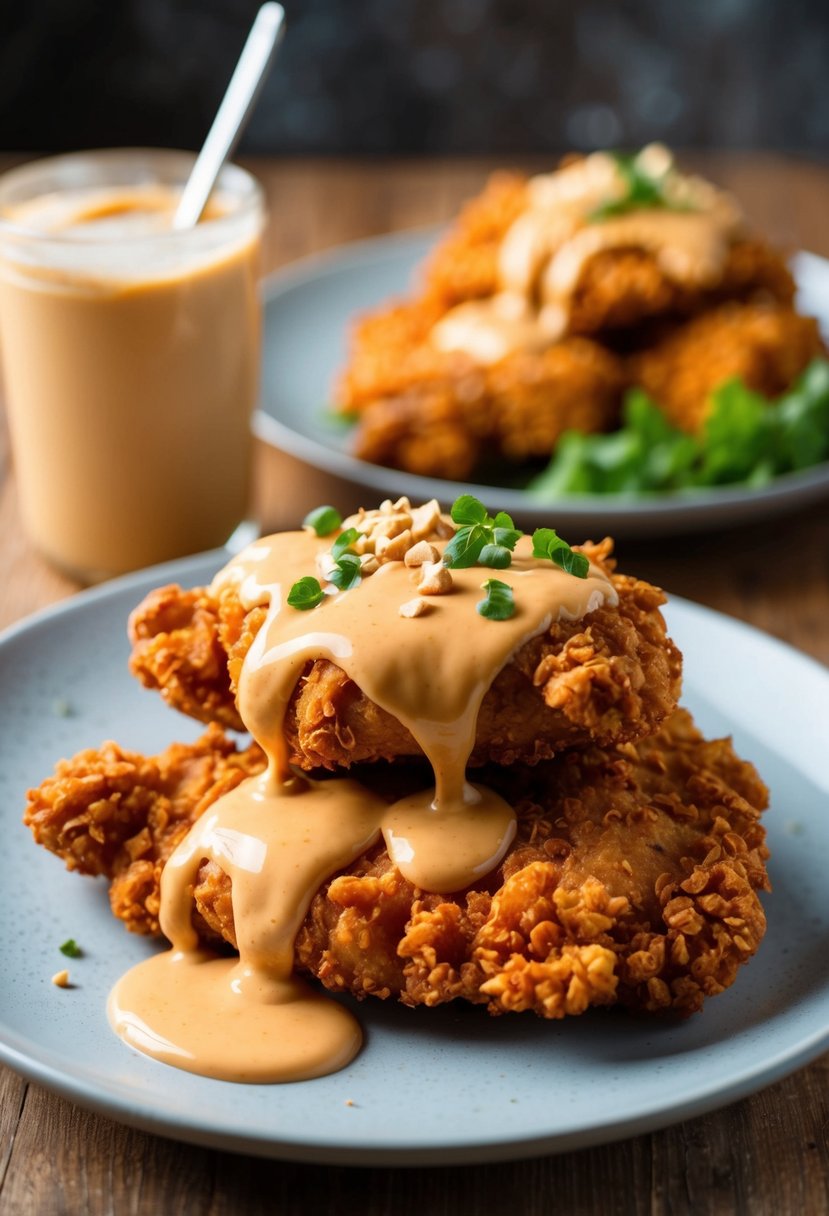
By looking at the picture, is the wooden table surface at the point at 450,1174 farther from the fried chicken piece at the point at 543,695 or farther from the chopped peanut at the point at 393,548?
the chopped peanut at the point at 393,548

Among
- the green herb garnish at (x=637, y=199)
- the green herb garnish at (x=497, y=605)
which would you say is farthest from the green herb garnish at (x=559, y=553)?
the green herb garnish at (x=637, y=199)

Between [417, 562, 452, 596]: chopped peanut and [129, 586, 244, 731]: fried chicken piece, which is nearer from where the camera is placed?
[417, 562, 452, 596]: chopped peanut

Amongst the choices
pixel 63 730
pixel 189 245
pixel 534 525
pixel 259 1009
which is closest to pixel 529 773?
pixel 259 1009

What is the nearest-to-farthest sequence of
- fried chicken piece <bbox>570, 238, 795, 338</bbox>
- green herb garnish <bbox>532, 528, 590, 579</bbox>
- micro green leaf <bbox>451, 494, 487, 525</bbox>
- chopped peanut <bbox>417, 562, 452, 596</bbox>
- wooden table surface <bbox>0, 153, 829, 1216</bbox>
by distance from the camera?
wooden table surface <bbox>0, 153, 829, 1216</bbox> < chopped peanut <bbox>417, 562, 452, 596</bbox> < green herb garnish <bbox>532, 528, 590, 579</bbox> < micro green leaf <bbox>451, 494, 487, 525</bbox> < fried chicken piece <bbox>570, 238, 795, 338</bbox>

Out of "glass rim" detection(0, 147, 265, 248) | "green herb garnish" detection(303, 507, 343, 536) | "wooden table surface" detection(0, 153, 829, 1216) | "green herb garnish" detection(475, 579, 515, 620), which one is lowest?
"wooden table surface" detection(0, 153, 829, 1216)

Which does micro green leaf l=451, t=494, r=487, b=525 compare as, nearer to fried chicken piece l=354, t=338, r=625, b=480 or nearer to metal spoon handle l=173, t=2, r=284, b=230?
metal spoon handle l=173, t=2, r=284, b=230

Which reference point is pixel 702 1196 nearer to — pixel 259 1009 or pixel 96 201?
pixel 259 1009

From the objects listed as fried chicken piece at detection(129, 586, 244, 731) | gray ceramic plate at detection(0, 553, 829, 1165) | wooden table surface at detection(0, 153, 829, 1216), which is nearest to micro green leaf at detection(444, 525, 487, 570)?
fried chicken piece at detection(129, 586, 244, 731)
